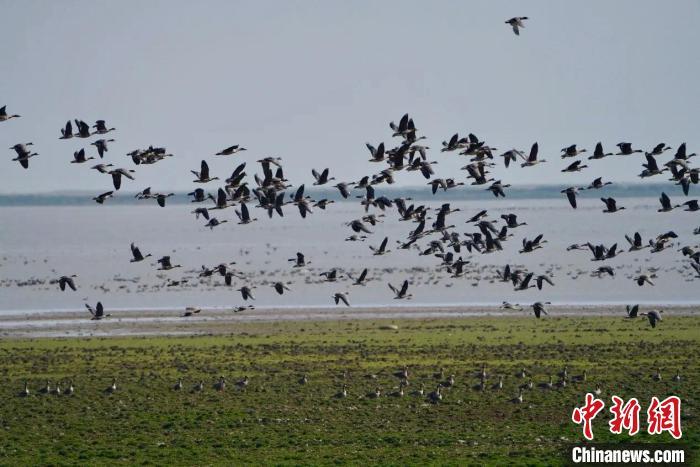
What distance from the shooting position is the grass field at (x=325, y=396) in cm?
3148

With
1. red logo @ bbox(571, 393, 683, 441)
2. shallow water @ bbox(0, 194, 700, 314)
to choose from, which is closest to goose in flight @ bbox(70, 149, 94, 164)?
red logo @ bbox(571, 393, 683, 441)

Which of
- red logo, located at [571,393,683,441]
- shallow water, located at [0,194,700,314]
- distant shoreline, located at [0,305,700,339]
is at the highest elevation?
shallow water, located at [0,194,700,314]

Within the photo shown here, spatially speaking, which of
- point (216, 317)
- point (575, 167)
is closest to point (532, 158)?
point (575, 167)

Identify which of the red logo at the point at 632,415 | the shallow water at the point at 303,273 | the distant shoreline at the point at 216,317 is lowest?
the red logo at the point at 632,415

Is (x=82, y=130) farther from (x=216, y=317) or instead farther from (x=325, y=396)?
(x=216, y=317)

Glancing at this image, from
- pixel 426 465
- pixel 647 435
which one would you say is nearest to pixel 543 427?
pixel 647 435

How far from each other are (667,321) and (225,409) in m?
25.4

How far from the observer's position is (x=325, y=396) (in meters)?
37.5

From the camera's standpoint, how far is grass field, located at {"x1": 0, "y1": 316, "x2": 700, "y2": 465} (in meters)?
31.5

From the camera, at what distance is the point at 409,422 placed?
34062 mm

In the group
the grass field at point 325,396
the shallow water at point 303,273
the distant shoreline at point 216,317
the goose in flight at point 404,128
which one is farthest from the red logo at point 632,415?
the shallow water at point 303,273

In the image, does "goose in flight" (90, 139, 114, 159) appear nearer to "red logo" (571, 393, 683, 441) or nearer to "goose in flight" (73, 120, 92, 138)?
"goose in flight" (73, 120, 92, 138)

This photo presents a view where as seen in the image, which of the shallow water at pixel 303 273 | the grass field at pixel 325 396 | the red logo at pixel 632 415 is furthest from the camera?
the shallow water at pixel 303 273

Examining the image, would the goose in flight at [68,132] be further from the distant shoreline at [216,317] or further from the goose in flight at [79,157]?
the distant shoreline at [216,317]
